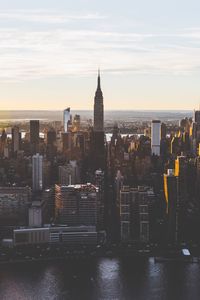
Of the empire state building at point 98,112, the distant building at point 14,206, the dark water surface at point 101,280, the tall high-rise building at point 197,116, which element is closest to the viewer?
the dark water surface at point 101,280

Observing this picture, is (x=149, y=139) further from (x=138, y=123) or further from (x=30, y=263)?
(x=30, y=263)

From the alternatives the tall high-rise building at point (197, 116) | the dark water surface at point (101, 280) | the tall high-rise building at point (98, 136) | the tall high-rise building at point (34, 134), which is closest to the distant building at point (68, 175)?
the tall high-rise building at point (98, 136)

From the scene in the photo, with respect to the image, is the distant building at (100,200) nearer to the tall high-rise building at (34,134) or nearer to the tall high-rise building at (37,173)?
the tall high-rise building at (37,173)

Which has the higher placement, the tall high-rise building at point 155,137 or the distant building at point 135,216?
the tall high-rise building at point 155,137

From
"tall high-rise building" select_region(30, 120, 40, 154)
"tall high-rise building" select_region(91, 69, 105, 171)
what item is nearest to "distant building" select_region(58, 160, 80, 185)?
"tall high-rise building" select_region(91, 69, 105, 171)

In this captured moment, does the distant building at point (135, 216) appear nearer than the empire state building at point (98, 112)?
Yes

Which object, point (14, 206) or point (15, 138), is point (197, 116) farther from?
point (14, 206)

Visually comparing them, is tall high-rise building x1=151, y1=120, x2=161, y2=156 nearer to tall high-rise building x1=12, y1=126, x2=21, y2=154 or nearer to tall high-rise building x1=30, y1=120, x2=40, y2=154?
tall high-rise building x1=30, y1=120, x2=40, y2=154
